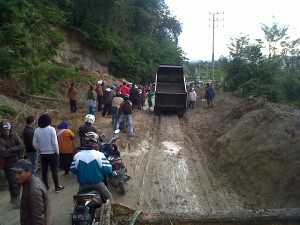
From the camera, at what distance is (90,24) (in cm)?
3141

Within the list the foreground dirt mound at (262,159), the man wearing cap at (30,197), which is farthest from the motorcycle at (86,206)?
the foreground dirt mound at (262,159)

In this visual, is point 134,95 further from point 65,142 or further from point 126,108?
point 65,142

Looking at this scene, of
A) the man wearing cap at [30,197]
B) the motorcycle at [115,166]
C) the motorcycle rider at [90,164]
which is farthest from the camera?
the motorcycle at [115,166]

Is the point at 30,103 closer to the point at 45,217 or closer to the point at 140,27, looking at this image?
the point at 45,217

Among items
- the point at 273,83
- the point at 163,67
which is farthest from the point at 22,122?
the point at 273,83

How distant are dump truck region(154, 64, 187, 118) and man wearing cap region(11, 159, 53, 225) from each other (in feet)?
46.8

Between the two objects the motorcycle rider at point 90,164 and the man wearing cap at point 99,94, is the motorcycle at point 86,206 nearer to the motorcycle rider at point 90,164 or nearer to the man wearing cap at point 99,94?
the motorcycle rider at point 90,164

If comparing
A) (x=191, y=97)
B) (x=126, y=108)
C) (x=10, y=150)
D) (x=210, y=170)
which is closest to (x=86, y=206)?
A: (x=10, y=150)

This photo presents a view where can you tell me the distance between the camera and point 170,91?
2047cm

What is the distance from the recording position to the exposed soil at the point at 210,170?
7.46 m

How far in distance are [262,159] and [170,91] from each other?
12.1 meters

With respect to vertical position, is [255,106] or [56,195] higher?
[255,106]

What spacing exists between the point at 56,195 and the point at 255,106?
876 cm

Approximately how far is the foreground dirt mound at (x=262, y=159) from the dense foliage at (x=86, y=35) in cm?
850
